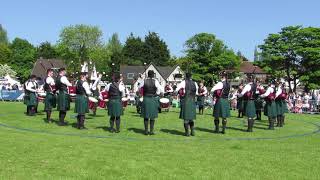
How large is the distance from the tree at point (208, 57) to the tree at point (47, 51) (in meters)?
33.4

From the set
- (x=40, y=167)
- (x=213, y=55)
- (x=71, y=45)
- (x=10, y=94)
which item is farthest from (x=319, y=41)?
(x=71, y=45)

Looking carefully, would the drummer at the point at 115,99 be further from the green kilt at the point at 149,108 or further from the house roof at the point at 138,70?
the house roof at the point at 138,70

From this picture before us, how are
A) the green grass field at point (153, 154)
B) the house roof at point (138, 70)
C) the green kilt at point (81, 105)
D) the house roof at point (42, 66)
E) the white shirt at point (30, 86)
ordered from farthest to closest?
the house roof at point (42, 66) → the house roof at point (138, 70) → the white shirt at point (30, 86) → the green kilt at point (81, 105) → the green grass field at point (153, 154)

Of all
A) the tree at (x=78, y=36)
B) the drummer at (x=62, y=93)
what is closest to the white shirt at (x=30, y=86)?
the drummer at (x=62, y=93)

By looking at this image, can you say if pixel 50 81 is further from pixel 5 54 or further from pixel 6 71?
pixel 5 54

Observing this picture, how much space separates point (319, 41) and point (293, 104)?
80.2 ft

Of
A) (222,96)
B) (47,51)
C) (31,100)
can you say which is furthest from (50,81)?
(47,51)

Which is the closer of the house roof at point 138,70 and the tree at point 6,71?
the house roof at point 138,70

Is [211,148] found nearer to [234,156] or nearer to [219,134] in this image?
[234,156]

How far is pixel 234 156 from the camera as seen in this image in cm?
976

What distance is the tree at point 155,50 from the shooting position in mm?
85250

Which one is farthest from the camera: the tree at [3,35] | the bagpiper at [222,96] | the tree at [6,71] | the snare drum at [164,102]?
the tree at [3,35]

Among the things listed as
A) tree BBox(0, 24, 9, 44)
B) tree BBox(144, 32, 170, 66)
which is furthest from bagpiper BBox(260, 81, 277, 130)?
tree BBox(0, 24, 9, 44)

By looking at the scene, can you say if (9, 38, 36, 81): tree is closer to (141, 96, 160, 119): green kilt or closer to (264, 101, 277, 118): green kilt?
(264, 101, 277, 118): green kilt
